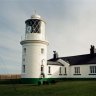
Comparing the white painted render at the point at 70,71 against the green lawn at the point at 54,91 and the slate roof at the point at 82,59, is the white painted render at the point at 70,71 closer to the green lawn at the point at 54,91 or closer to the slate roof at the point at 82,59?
the slate roof at the point at 82,59

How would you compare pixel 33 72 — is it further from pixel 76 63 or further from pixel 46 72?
pixel 76 63

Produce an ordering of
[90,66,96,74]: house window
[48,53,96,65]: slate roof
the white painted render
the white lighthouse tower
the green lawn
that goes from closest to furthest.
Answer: the green lawn, the white lighthouse tower, [90,66,96,74]: house window, the white painted render, [48,53,96,65]: slate roof

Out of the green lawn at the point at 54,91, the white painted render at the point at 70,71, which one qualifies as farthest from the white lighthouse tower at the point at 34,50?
the green lawn at the point at 54,91

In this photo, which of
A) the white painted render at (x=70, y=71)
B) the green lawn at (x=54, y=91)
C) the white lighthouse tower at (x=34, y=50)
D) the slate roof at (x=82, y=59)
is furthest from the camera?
the slate roof at (x=82, y=59)

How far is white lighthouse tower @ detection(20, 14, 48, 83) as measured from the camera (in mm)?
34406

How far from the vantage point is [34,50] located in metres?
34.4

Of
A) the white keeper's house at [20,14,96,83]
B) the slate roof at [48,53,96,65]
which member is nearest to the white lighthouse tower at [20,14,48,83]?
the white keeper's house at [20,14,96,83]

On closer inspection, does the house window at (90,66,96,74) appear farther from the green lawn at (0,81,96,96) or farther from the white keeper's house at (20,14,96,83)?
the green lawn at (0,81,96,96)

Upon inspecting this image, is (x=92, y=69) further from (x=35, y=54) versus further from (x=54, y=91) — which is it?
(x=54, y=91)

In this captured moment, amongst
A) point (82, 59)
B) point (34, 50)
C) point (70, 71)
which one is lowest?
point (70, 71)

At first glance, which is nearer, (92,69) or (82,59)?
(92,69)

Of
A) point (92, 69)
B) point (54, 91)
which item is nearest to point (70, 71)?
point (92, 69)

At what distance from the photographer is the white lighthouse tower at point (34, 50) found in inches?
1355

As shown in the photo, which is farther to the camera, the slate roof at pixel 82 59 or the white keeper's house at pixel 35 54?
the slate roof at pixel 82 59
